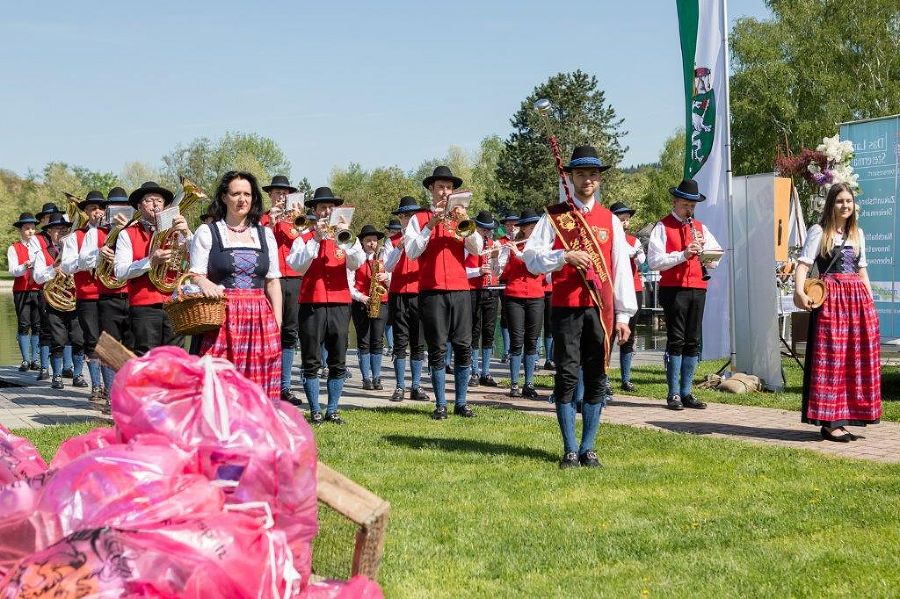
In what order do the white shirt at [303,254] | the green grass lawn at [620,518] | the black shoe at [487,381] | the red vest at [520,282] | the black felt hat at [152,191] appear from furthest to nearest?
the black shoe at [487,381] < the red vest at [520,282] < the black felt hat at [152,191] < the white shirt at [303,254] < the green grass lawn at [620,518]

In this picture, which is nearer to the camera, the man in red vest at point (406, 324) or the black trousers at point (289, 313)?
the black trousers at point (289, 313)

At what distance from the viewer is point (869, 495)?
19.6 ft

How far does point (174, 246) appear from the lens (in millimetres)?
7742

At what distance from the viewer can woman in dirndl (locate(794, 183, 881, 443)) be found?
26.8 ft

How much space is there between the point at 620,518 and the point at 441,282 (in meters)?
4.34

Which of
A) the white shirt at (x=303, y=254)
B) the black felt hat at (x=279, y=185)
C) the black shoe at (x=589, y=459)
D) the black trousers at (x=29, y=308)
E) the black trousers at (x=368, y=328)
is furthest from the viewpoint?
the black trousers at (x=29, y=308)

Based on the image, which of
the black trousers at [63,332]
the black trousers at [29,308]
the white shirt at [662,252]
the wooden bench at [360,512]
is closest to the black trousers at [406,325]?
the white shirt at [662,252]

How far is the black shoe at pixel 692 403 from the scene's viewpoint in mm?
10383

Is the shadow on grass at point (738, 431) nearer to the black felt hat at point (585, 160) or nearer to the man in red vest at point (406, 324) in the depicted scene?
the black felt hat at point (585, 160)

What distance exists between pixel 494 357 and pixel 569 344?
10.9 m

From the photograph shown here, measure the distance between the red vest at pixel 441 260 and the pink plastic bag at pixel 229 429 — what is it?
6502mm

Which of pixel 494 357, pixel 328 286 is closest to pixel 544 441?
pixel 328 286

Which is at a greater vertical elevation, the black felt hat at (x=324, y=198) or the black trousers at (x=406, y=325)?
Answer: the black felt hat at (x=324, y=198)

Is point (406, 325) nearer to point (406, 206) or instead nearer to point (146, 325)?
point (406, 206)
